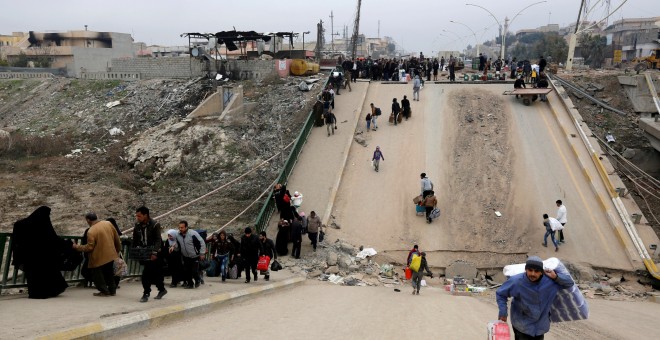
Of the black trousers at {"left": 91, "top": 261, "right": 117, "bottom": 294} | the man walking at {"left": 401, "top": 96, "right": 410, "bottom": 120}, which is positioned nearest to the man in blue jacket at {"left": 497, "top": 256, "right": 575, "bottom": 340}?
the black trousers at {"left": 91, "top": 261, "right": 117, "bottom": 294}

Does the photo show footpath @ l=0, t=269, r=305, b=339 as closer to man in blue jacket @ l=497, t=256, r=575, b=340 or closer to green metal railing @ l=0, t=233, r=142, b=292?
green metal railing @ l=0, t=233, r=142, b=292

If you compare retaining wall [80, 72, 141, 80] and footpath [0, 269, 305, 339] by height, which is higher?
retaining wall [80, 72, 141, 80]

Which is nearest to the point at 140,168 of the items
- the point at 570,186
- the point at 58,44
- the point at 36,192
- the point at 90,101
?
the point at 36,192

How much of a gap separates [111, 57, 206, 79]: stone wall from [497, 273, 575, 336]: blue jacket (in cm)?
3043

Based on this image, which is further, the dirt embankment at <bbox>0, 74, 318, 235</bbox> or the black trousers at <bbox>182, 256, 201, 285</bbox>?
the dirt embankment at <bbox>0, 74, 318, 235</bbox>

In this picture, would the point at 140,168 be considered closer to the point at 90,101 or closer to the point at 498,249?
the point at 90,101

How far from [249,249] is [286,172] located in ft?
24.7

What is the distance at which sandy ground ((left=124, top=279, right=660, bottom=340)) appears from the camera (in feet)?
22.0

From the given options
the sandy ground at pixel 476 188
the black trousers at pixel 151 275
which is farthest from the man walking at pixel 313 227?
the black trousers at pixel 151 275

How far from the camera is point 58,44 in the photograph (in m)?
73.3

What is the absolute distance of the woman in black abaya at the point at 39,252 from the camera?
678 cm

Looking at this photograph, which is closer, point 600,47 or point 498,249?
point 498,249

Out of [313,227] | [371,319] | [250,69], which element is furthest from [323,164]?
[250,69]

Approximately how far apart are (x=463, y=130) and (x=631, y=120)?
865 centimetres
